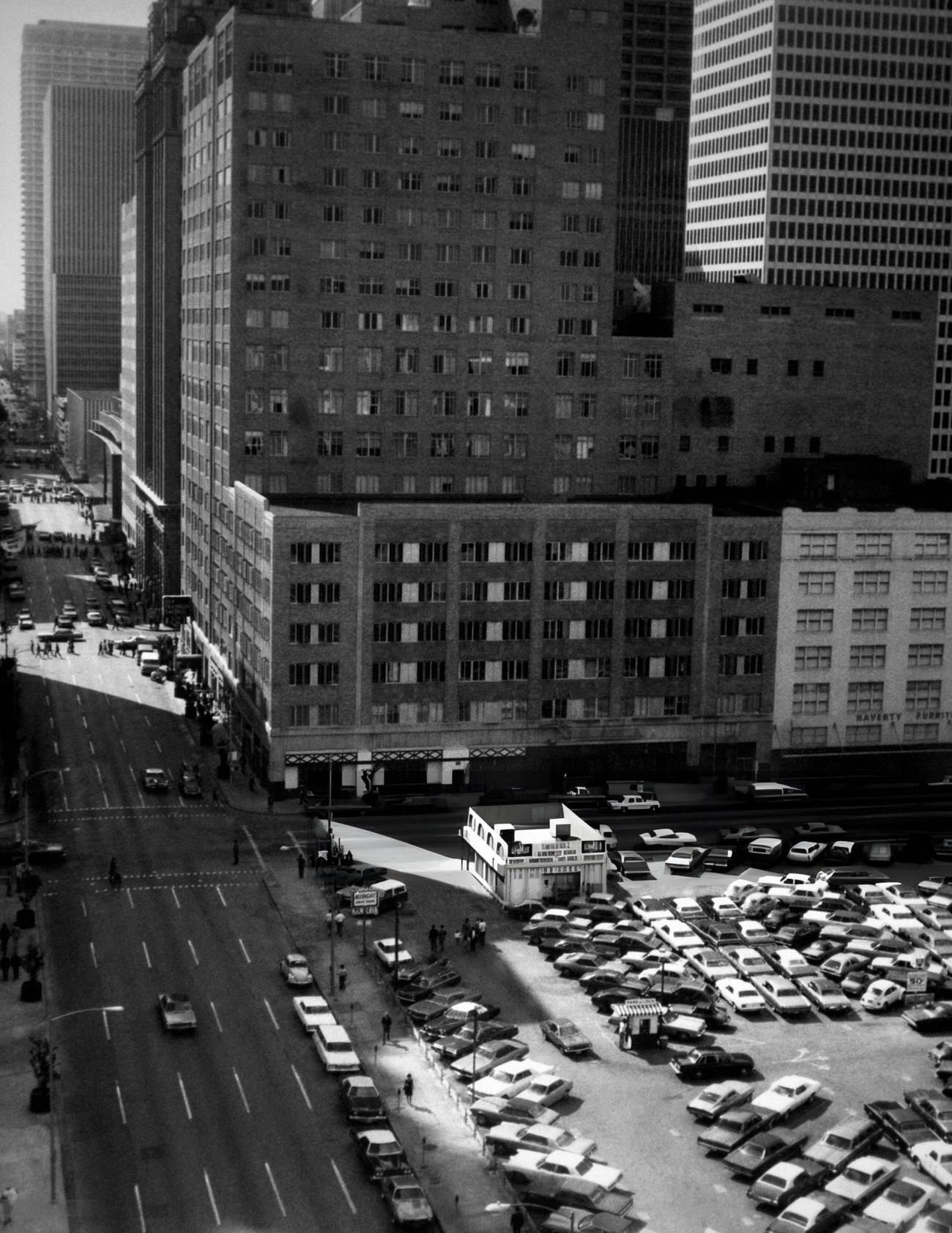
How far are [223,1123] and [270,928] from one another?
1078 inches

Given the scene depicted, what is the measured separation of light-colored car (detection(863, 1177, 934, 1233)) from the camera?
75812 millimetres

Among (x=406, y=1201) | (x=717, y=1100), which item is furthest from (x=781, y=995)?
(x=406, y=1201)

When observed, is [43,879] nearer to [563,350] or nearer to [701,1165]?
[701,1165]

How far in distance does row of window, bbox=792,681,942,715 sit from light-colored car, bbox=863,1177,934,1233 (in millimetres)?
77024

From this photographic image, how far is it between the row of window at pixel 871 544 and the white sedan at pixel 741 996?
56.7m

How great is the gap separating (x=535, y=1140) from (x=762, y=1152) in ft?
33.8

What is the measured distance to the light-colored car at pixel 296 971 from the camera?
101 metres

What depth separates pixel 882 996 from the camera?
101688 millimetres

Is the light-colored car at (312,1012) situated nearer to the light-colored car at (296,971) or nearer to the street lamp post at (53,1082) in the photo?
the light-colored car at (296,971)

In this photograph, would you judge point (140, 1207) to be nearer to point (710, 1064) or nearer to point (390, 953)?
point (710, 1064)

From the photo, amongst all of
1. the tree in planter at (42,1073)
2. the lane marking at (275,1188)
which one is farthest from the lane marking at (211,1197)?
the tree in planter at (42,1073)

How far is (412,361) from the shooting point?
166 metres

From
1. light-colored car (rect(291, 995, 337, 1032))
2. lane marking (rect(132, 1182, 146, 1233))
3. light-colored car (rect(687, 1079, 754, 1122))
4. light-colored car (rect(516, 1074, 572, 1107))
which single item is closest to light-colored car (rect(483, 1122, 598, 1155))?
light-colored car (rect(516, 1074, 572, 1107))

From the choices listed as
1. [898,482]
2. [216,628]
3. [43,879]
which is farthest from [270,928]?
[898,482]
